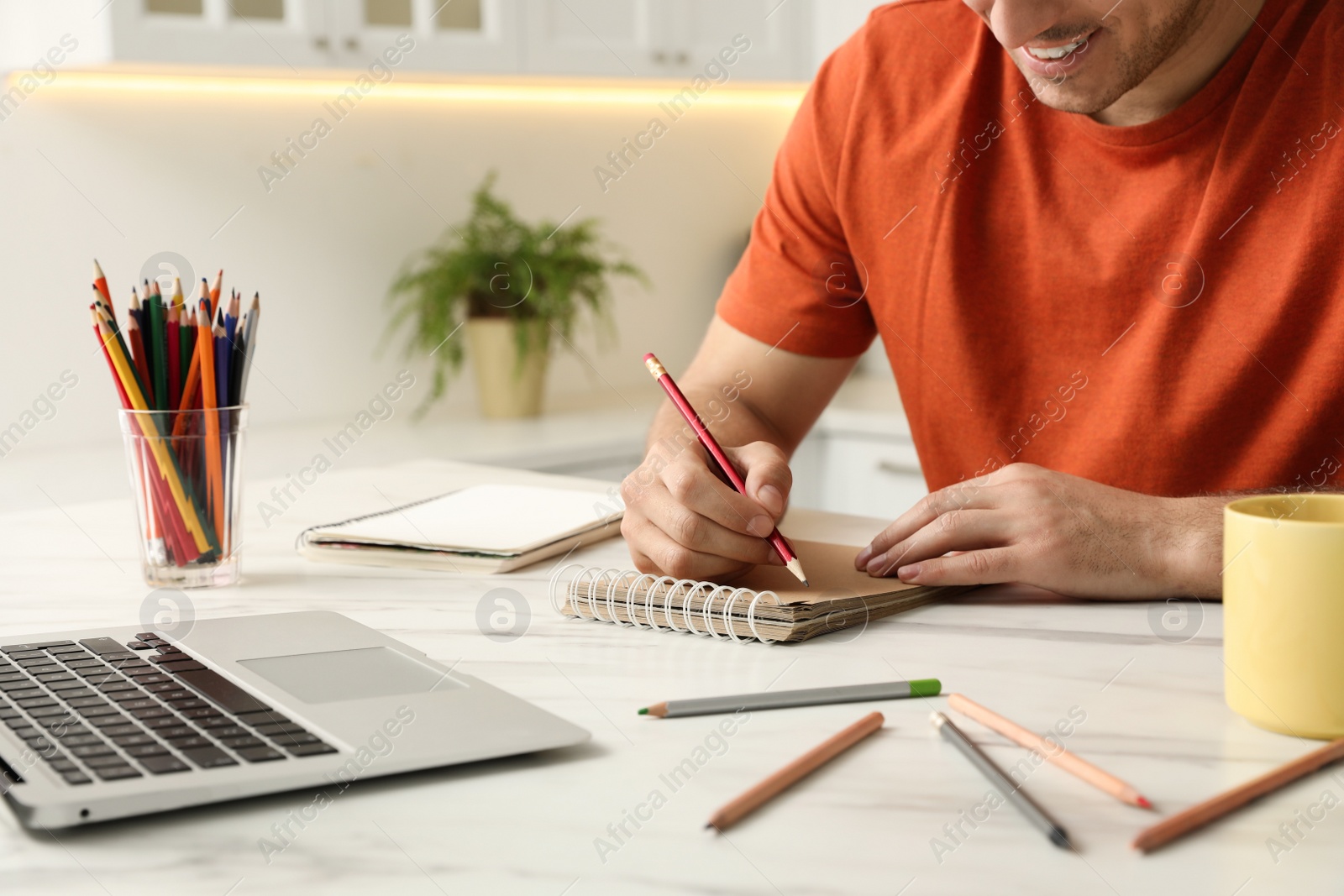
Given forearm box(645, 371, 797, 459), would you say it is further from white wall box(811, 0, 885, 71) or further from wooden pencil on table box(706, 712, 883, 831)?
white wall box(811, 0, 885, 71)

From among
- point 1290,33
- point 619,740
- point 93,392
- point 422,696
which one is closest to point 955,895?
point 619,740

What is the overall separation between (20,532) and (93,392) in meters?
1.31

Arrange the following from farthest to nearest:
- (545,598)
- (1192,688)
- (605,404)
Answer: (605,404) → (545,598) → (1192,688)

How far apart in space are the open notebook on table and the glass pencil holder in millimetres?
94

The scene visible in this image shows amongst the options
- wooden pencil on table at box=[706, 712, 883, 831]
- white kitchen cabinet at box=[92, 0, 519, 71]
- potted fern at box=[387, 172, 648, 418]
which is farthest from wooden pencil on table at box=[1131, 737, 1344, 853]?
potted fern at box=[387, 172, 648, 418]

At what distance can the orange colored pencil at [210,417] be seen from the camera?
40.2 inches

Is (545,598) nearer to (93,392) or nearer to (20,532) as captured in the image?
(20,532)

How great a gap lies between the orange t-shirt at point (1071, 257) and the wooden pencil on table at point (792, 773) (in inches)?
29.5

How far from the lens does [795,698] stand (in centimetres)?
73

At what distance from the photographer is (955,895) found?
507 millimetres

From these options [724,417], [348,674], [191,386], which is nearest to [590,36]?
[724,417]

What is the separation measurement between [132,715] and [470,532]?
52 cm

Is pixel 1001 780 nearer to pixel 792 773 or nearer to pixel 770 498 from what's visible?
pixel 792 773

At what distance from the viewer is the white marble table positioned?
528 millimetres
